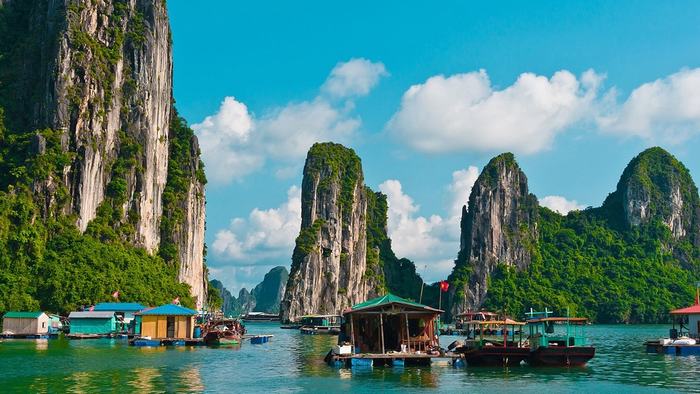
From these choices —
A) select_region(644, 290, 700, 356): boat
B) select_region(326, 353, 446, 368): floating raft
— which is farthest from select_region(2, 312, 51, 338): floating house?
select_region(644, 290, 700, 356): boat

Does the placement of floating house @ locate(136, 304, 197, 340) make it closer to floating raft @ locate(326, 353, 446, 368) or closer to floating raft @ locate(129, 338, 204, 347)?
floating raft @ locate(129, 338, 204, 347)

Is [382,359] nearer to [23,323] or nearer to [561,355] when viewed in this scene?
[561,355]

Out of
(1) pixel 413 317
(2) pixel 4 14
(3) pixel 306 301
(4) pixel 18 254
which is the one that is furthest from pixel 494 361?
(3) pixel 306 301

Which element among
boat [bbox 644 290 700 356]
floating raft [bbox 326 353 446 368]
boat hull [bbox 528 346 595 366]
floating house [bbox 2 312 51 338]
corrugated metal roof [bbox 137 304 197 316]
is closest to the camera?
floating raft [bbox 326 353 446 368]

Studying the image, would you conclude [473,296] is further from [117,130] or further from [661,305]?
[117,130]

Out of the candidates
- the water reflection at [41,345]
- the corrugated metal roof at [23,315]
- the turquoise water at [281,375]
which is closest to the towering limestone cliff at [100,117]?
the corrugated metal roof at [23,315]

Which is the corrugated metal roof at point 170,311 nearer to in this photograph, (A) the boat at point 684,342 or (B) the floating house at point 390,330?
(B) the floating house at point 390,330
